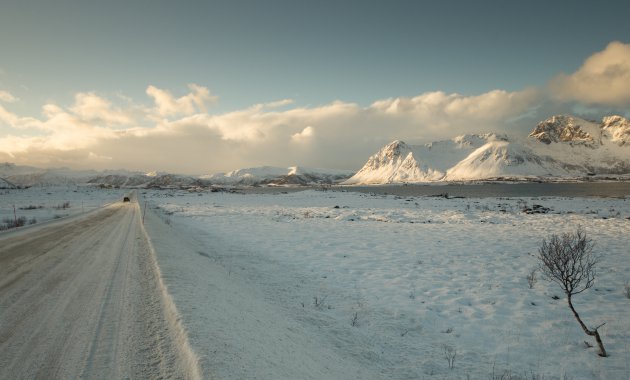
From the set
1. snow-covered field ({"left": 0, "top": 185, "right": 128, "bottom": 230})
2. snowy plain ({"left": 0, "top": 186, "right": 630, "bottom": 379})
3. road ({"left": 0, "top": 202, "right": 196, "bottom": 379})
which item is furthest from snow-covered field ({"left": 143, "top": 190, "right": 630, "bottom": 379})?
snow-covered field ({"left": 0, "top": 185, "right": 128, "bottom": 230})

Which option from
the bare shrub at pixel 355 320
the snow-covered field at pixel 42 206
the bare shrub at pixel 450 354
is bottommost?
the bare shrub at pixel 450 354

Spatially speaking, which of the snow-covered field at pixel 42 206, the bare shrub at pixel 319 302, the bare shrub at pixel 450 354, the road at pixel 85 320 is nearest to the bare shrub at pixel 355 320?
the bare shrub at pixel 319 302

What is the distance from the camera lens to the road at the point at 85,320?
4.20 m

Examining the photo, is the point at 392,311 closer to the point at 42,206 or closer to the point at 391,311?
the point at 391,311

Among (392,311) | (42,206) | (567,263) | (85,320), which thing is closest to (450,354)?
(392,311)

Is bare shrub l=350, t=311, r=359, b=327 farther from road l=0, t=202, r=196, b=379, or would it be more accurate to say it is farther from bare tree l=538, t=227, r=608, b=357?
bare tree l=538, t=227, r=608, b=357

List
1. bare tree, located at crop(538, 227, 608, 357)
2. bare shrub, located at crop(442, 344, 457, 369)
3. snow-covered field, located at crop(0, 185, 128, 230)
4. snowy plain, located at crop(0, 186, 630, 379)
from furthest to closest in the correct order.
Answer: snow-covered field, located at crop(0, 185, 128, 230) < bare tree, located at crop(538, 227, 608, 357) < bare shrub, located at crop(442, 344, 457, 369) < snowy plain, located at crop(0, 186, 630, 379)

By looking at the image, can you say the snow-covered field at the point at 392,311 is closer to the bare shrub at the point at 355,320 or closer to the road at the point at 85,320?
the bare shrub at the point at 355,320

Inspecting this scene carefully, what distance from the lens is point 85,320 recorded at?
5.71m

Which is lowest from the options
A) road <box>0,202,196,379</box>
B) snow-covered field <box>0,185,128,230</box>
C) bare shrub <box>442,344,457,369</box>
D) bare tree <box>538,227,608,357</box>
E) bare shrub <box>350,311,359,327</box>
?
bare shrub <box>442,344,457,369</box>

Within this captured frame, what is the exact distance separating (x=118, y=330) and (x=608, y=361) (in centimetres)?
916

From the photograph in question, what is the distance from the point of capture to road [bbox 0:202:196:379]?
4.20 metres

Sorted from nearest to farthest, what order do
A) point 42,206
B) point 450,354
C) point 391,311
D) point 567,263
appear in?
point 450,354, point 567,263, point 391,311, point 42,206

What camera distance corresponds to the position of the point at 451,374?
5344 millimetres
